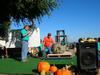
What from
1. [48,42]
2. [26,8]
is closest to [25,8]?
[26,8]

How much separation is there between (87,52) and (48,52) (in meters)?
8.68

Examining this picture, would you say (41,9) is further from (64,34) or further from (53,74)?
(64,34)

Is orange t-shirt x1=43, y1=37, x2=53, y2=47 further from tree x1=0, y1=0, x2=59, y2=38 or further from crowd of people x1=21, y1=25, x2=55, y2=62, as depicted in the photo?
Answer: tree x1=0, y1=0, x2=59, y2=38

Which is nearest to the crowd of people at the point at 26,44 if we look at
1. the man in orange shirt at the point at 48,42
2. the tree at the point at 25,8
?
the man in orange shirt at the point at 48,42

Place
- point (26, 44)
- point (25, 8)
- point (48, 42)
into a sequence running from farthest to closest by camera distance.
Answer: point (48, 42) < point (26, 44) < point (25, 8)

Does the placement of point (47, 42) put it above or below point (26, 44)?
above

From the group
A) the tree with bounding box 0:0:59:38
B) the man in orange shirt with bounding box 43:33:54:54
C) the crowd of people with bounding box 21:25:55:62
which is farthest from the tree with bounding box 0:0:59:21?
the man in orange shirt with bounding box 43:33:54:54

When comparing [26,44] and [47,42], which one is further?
[47,42]

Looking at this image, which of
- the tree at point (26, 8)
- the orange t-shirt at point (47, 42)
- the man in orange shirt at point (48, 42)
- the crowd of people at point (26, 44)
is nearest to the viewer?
the tree at point (26, 8)

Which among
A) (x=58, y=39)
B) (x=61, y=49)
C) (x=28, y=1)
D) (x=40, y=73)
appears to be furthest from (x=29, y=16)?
(x=58, y=39)

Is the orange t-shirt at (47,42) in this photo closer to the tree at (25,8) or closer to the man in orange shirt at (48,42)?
→ the man in orange shirt at (48,42)

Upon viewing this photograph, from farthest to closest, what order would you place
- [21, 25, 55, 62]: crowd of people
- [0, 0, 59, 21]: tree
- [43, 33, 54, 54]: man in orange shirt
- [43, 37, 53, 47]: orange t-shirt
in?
[43, 37, 53, 47]: orange t-shirt → [43, 33, 54, 54]: man in orange shirt → [21, 25, 55, 62]: crowd of people → [0, 0, 59, 21]: tree

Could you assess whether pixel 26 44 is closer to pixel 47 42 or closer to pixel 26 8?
pixel 26 8

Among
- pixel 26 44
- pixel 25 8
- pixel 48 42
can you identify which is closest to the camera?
pixel 25 8
